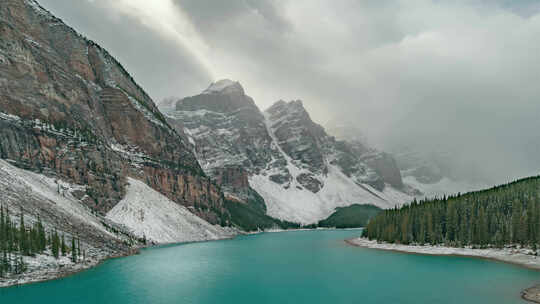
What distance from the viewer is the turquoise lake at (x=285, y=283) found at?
4891 cm

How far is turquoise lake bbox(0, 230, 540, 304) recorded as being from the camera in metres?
48.9

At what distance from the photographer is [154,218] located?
14025 centimetres

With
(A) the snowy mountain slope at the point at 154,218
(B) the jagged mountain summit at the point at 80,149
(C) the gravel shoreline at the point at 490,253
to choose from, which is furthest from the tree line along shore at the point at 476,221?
(B) the jagged mountain summit at the point at 80,149

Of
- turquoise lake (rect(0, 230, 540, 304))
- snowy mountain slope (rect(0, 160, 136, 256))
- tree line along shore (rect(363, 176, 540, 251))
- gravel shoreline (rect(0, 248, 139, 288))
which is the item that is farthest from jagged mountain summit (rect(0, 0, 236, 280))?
tree line along shore (rect(363, 176, 540, 251))

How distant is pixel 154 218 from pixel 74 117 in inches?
1939

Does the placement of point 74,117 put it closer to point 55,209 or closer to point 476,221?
point 55,209

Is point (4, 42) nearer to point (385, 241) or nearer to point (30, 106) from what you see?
point (30, 106)

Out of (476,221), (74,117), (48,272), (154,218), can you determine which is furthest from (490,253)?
(74,117)

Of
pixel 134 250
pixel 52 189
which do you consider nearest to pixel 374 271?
pixel 134 250

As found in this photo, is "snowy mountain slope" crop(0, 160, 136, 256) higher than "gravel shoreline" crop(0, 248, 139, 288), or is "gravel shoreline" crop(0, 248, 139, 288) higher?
"snowy mountain slope" crop(0, 160, 136, 256)

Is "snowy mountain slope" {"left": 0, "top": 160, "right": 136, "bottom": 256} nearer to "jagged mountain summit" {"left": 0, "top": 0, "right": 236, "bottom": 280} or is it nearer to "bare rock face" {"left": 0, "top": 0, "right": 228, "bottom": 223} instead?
→ "jagged mountain summit" {"left": 0, "top": 0, "right": 236, "bottom": 280}

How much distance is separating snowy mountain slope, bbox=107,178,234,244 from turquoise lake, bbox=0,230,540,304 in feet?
150

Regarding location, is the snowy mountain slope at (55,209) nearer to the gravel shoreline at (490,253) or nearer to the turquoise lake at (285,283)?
the turquoise lake at (285,283)

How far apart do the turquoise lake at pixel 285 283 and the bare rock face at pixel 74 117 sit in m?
58.6
